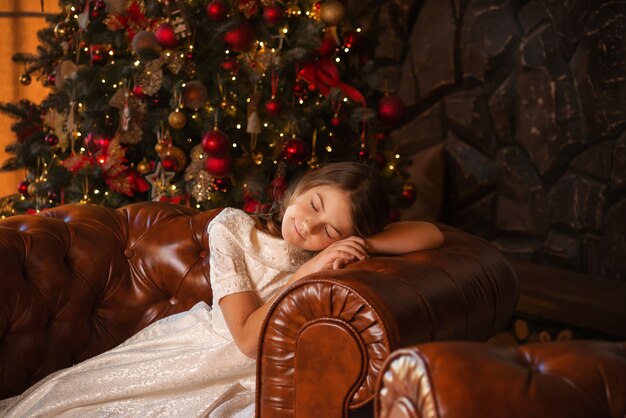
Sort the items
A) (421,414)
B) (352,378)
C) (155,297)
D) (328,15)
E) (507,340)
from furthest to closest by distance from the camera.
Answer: (328,15) < (507,340) < (155,297) < (352,378) < (421,414)

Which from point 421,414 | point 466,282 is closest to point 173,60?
point 466,282

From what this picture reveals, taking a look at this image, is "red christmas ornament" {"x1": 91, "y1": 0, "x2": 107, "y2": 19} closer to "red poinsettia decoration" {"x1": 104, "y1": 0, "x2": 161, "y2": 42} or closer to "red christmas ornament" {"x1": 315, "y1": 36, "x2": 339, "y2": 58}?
"red poinsettia decoration" {"x1": 104, "y1": 0, "x2": 161, "y2": 42}

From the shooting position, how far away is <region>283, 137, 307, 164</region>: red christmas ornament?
3555 millimetres

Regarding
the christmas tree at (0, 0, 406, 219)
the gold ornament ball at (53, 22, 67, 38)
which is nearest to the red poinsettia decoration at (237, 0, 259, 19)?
the christmas tree at (0, 0, 406, 219)

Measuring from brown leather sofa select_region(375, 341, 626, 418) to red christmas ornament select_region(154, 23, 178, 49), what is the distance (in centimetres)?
281

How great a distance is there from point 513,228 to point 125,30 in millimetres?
2277

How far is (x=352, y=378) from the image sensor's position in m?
1.45

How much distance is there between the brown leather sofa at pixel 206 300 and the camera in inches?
57.7

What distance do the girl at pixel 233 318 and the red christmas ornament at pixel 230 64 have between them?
180 cm

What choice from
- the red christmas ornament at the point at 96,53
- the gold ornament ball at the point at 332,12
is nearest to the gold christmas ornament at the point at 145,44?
the red christmas ornament at the point at 96,53

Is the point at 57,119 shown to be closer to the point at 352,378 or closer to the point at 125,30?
the point at 125,30

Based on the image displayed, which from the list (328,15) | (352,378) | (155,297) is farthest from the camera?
(328,15)

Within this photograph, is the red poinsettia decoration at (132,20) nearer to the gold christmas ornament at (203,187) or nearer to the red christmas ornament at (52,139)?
the red christmas ornament at (52,139)

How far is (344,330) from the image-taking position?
4.79 feet
